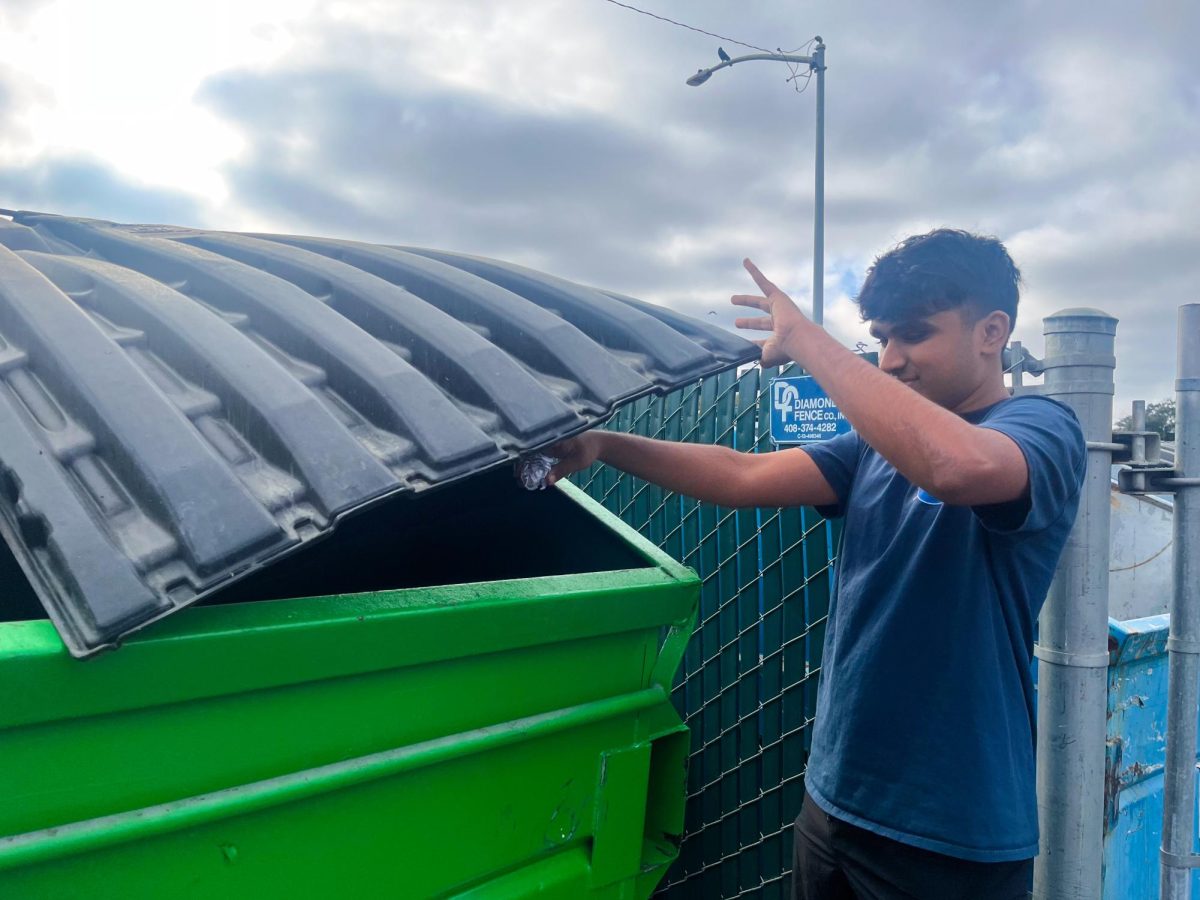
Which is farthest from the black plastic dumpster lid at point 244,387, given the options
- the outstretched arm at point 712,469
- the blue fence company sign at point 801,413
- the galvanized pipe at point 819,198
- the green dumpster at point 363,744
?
the galvanized pipe at point 819,198

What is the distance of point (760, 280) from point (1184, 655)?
1244 mm

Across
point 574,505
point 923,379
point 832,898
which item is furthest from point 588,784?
point 923,379

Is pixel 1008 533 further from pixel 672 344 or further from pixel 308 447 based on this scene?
pixel 308 447

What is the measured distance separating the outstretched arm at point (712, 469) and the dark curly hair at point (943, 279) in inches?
16.1

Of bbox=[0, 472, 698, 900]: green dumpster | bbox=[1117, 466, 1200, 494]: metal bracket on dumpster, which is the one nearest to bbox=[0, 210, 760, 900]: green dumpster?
bbox=[0, 472, 698, 900]: green dumpster

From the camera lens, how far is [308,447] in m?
1.30

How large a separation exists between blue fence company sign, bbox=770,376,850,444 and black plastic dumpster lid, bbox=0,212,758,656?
75cm

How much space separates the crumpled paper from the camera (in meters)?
1.80

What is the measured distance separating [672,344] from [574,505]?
55cm

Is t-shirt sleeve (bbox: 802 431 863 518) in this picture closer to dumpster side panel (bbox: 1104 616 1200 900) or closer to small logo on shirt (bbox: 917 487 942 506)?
small logo on shirt (bbox: 917 487 942 506)

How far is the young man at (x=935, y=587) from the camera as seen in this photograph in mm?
1519

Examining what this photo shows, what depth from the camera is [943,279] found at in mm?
1733

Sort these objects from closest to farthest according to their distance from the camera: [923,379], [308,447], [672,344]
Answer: [308,447] < [923,379] < [672,344]

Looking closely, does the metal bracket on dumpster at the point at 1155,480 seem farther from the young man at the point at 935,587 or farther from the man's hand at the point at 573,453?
the man's hand at the point at 573,453
